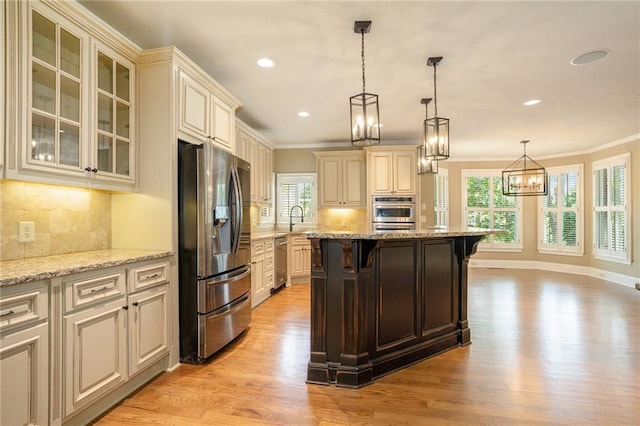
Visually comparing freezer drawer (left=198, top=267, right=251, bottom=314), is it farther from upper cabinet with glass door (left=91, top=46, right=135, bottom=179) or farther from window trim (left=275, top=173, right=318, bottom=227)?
window trim (left=275, top=173, right=318, bottom=227)

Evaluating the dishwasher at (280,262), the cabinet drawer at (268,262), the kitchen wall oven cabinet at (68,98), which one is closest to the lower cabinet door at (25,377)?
the kitchen wall oven cabinet at (68,98)

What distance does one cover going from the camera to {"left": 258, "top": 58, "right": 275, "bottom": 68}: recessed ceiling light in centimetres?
297

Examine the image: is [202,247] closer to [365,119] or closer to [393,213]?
[365,119]

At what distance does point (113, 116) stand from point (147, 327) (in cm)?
154

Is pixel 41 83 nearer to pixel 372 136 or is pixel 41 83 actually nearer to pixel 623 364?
pixel 372 136

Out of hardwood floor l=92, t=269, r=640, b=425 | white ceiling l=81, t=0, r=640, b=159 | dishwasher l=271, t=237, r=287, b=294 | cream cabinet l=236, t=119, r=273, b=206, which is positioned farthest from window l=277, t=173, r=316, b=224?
hardwood floor l=92, t=269, r=640, b=425

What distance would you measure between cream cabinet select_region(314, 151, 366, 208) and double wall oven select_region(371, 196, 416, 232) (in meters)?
0.33

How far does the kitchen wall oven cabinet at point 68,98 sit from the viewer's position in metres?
1.78

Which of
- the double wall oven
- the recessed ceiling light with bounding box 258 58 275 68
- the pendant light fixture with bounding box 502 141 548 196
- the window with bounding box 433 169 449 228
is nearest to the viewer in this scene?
the recessed ceiling light with bounding box 258 58 275 68

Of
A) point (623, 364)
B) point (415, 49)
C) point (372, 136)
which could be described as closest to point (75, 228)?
point (372, 136)

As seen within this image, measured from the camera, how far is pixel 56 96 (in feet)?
6.58

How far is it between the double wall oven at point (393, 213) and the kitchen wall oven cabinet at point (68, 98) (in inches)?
159

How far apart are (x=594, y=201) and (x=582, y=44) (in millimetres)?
5546

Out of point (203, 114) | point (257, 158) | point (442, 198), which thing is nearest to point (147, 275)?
point (203, 114)
